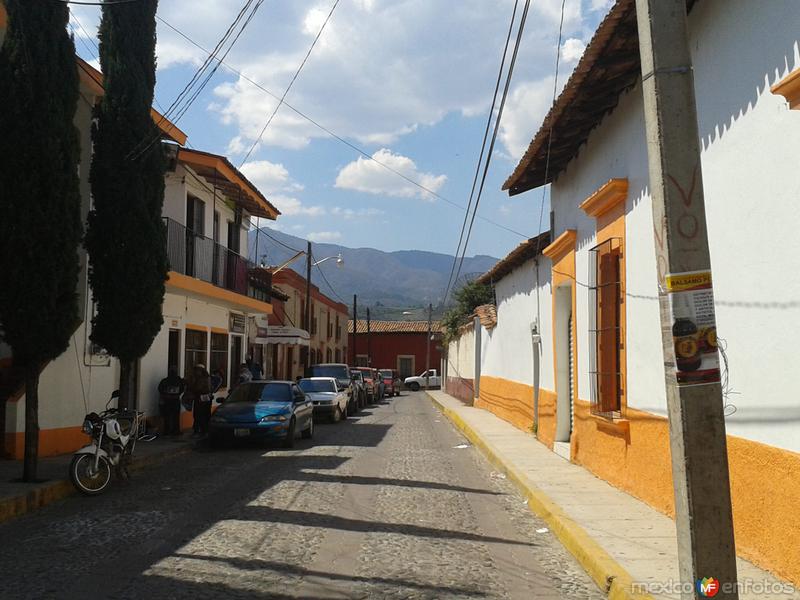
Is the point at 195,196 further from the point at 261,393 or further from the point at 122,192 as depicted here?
the point at 122,192

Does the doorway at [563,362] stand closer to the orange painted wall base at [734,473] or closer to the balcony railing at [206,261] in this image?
the orange painted wall base at [734,473]

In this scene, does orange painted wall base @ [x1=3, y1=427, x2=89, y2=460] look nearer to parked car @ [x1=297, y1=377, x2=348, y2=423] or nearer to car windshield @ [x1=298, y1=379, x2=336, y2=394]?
parked car @ [x1=297, y1=377, x2=348, y2=423]

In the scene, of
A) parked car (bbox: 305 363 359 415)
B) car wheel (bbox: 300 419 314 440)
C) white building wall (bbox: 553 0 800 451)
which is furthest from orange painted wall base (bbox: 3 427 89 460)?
parked car (bbox: 305 363 359 415)

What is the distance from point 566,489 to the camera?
395 inches

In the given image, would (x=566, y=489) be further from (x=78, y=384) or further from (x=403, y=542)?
(x=78, y=384)

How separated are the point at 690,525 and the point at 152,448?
1243 cm

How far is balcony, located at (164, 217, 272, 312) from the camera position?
1797 centimetres

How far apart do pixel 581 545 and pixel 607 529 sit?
81cm

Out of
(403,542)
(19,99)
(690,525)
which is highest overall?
(19,99)

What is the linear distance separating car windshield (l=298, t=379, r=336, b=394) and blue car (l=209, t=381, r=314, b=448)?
22.6ft

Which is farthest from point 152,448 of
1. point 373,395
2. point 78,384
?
point 373,395

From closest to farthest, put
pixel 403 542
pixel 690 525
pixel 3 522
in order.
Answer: pixel 690 525, pixel 403 542, pixel 3 522

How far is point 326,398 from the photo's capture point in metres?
23.1

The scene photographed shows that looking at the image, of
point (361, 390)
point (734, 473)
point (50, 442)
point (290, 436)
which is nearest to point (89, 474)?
point (50, 442)
